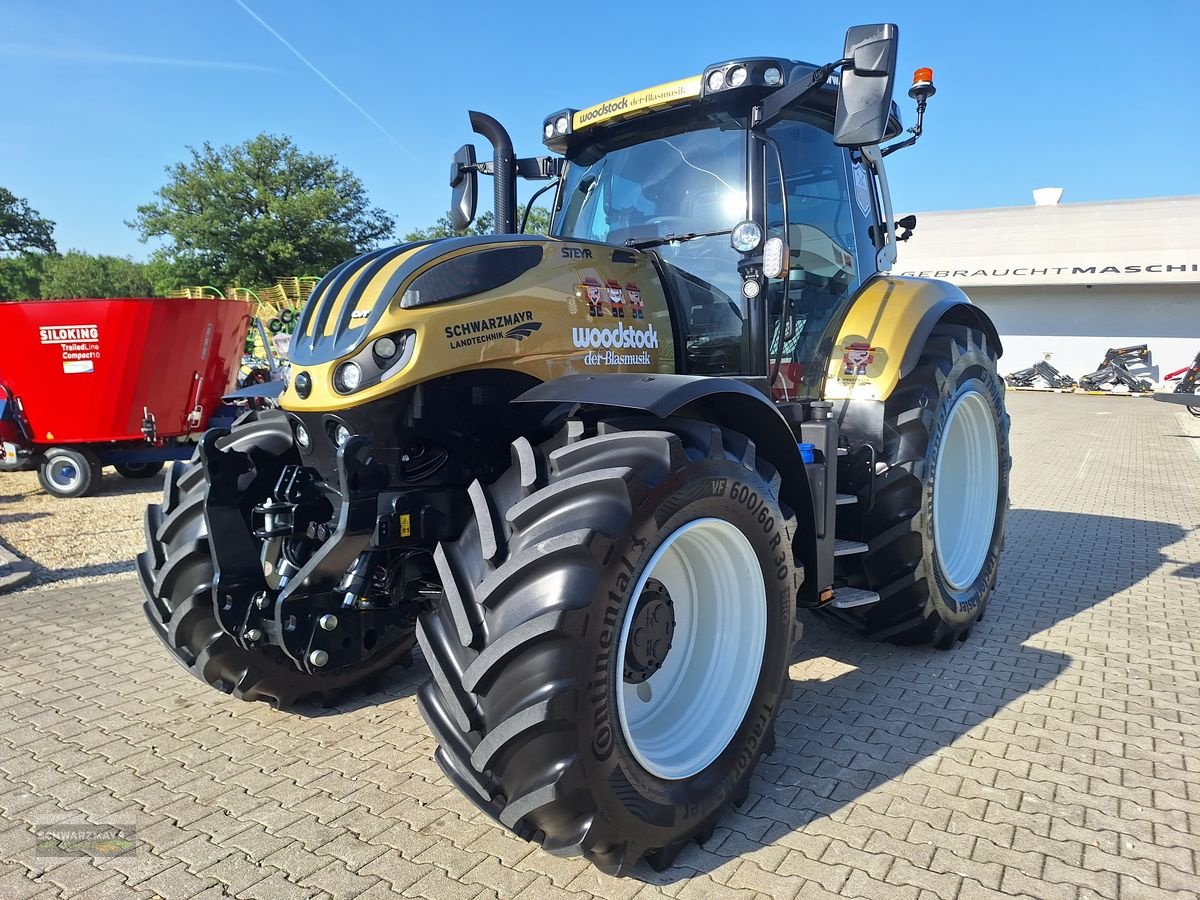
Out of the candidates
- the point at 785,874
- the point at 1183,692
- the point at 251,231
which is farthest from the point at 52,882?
the point at 251,231

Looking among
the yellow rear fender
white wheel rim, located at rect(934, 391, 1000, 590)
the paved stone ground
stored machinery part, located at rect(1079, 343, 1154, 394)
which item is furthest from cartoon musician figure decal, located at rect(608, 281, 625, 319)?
stored machinery part, located at rect(1079, 343, 1154, 394)

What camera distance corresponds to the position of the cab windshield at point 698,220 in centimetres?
349

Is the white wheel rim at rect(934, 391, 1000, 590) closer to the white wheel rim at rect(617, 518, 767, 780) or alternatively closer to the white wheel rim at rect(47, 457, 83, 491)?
the white wheel rim at rect(617, 518, 767, 780)

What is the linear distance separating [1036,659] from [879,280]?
2.02 m

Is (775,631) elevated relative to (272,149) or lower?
lower

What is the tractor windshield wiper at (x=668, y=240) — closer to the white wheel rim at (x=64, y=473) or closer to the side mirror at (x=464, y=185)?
the side mirror at (x=464, y=185)

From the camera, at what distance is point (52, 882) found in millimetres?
2285

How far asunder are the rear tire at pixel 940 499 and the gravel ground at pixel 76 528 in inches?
193

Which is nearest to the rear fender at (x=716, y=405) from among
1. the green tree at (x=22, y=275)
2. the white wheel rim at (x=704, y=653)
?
the white wheel rim at (x=704, y=653)

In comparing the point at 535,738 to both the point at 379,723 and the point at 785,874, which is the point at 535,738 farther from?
the point at 379,723

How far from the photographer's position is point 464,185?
4113 millimetres

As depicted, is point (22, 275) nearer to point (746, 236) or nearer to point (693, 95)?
point (693, 95)

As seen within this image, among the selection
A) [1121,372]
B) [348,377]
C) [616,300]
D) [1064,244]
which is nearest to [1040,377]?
[1121,372]

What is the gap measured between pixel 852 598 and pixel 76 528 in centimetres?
640
